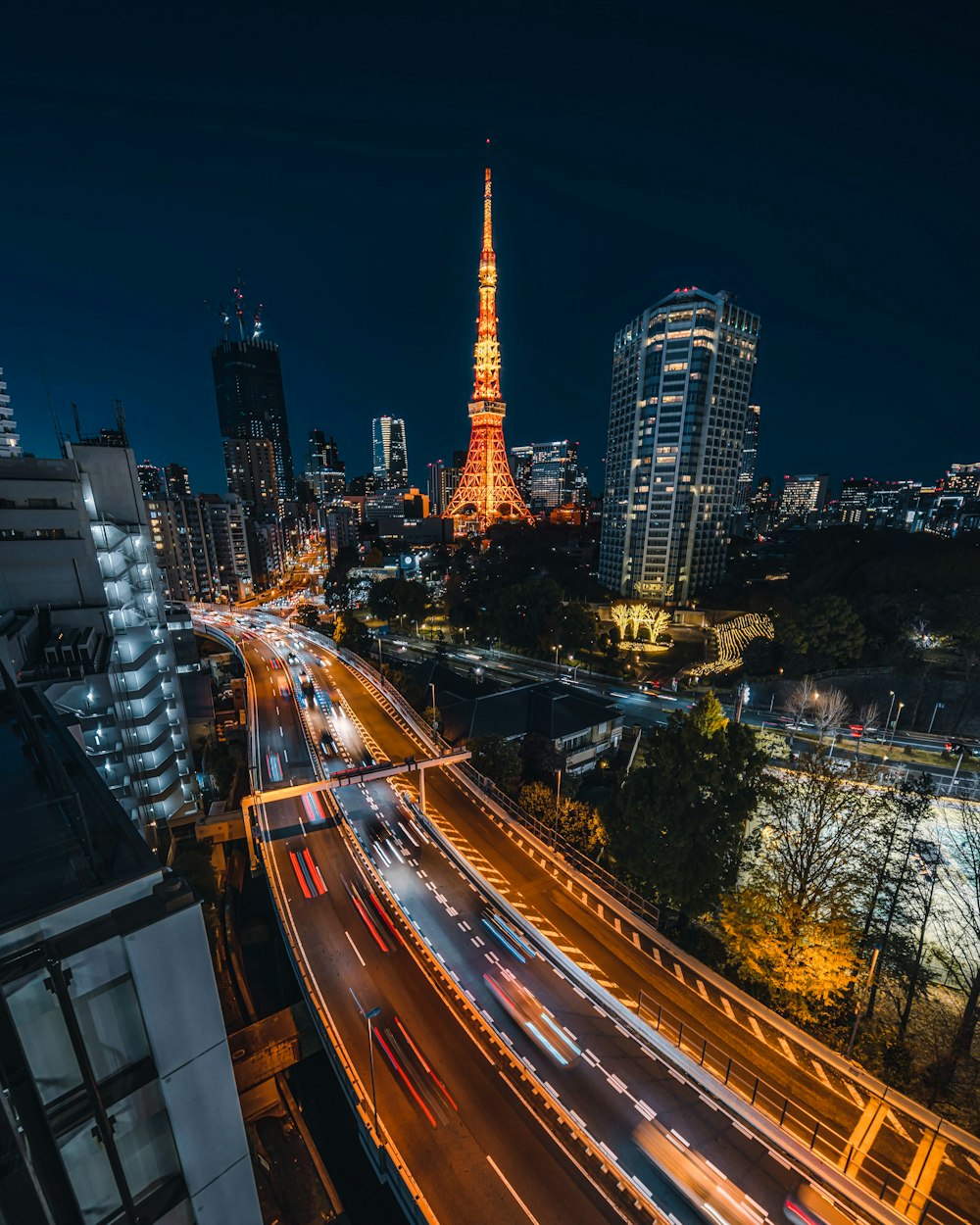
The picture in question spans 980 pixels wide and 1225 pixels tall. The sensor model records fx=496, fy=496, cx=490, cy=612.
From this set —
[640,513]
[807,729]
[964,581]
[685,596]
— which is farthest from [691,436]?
[807,729]

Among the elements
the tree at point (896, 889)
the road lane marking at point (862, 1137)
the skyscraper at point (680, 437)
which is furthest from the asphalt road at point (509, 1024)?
the skyscraper at point (680, 437)

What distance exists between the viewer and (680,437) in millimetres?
69750

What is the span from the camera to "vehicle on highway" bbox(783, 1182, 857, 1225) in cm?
1265

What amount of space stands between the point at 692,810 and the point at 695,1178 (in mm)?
10142

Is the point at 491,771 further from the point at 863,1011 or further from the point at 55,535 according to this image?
the point at 55,535

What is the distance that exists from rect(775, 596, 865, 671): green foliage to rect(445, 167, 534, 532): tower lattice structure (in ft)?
249

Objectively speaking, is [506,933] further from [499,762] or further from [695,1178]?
[499,762]

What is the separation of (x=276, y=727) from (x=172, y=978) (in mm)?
39825

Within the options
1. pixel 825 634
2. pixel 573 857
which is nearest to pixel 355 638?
pixel 573 857

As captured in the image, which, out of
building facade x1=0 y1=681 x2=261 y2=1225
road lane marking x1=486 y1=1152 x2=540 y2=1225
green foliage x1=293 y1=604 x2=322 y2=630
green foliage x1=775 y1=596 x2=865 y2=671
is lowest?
green foliage x1=293 y1=604 x2=322 y2=630

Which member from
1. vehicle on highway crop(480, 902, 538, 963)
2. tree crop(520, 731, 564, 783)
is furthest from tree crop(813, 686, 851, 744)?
vehicle on highway crop(480, 902, 538, 963)

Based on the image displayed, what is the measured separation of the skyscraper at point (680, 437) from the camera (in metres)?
68.0

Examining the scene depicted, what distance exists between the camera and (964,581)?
4050cm

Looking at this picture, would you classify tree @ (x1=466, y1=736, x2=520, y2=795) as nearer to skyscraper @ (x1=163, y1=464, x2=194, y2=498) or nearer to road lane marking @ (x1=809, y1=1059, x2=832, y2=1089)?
road lane marking @ (x1=809, y1=1059, x2=832, y2=1089)
